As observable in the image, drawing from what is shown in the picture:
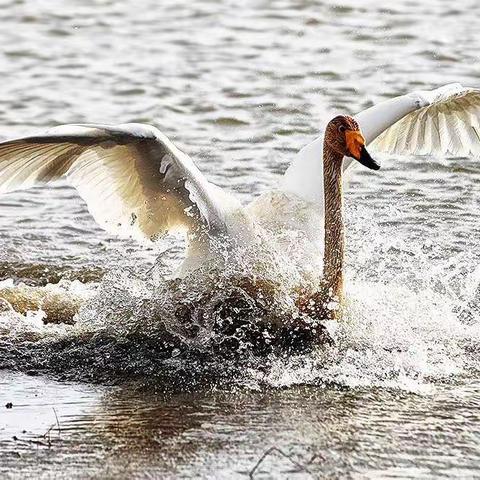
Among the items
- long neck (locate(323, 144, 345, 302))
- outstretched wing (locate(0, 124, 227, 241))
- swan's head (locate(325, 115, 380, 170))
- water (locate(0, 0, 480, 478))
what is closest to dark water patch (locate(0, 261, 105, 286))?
water (locate(0, 0, 480, 478))

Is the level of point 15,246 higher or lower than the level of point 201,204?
lower

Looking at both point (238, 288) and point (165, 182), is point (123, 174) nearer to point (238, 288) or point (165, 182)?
point (165, 182)

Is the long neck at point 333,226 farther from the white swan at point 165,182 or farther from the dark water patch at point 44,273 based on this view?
the dark water patch at point 44,273

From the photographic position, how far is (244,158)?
11.0 m

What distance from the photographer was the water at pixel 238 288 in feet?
19.4

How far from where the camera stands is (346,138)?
294 inches

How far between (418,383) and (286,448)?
115 centimetres

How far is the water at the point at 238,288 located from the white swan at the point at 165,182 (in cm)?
30

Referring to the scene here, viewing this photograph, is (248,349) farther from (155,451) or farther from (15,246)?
(15,246)

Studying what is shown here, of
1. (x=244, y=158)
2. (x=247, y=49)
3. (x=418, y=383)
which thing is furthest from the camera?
(x=247, y=49)

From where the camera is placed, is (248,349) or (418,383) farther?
(248,349)

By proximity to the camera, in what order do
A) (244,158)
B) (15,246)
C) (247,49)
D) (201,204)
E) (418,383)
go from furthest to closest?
(247,49), (244,158), (15,246), (201,204), (418,383)

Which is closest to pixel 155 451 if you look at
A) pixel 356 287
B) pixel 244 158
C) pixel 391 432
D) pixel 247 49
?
pixel 391 432

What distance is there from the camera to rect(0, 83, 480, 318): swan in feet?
23.0
